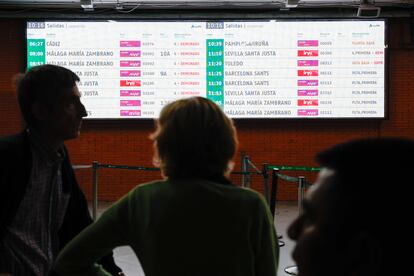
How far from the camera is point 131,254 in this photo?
5895 mm

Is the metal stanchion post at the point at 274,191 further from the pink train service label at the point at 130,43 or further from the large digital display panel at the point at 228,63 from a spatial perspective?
the pink train service label at the point at 130,43

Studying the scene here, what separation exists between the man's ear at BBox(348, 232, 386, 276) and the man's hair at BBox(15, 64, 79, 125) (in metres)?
1.62

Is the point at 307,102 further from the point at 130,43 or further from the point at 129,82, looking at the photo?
the point at 130,43

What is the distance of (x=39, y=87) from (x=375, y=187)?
64.3 inches

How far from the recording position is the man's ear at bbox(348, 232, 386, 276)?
636mm

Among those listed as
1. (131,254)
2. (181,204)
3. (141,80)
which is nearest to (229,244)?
(181,204)

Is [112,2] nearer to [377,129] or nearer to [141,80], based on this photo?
[141,80]

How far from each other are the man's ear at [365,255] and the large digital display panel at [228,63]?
26.2ft

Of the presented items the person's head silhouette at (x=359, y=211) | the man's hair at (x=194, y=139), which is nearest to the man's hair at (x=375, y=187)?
the person's head silhouette at (x=359, y=211)

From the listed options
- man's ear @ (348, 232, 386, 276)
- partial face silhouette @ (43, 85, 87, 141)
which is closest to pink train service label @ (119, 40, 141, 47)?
partial face silhouette @ (43, 85, 87, 141)

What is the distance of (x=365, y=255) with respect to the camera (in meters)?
0.64

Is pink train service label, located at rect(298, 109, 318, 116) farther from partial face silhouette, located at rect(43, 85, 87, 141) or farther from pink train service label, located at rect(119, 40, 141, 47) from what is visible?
partial face silhouette, located at rect(43, 85, 87, 141)

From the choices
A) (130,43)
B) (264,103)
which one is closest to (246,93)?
(264,103)

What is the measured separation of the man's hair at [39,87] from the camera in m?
2.04
